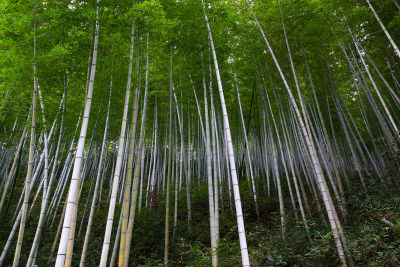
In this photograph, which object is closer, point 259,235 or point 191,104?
point 259,235

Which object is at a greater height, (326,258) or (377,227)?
(377,227)

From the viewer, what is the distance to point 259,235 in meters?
4.68

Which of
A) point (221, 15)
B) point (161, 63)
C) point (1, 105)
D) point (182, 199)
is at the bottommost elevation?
point (182, 199)

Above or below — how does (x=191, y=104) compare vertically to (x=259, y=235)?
above

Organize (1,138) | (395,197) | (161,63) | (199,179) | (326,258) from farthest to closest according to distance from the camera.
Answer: (199,179) < (1,138) < (161,63) < (395,197) < (326,258)

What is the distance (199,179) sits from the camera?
9.10 m

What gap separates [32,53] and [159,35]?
179 centimetres

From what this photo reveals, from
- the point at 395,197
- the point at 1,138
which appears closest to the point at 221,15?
the point at 395,197

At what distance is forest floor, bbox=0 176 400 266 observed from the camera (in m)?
2.94

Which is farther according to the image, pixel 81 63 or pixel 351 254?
pixel 81 63

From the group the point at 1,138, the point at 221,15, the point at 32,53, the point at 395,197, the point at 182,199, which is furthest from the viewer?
the point at 182,199

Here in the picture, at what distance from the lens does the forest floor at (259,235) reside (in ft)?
9.64

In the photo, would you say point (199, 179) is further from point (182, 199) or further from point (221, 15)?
point (221, 15)

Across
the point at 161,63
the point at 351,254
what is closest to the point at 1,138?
the point at 161,63
